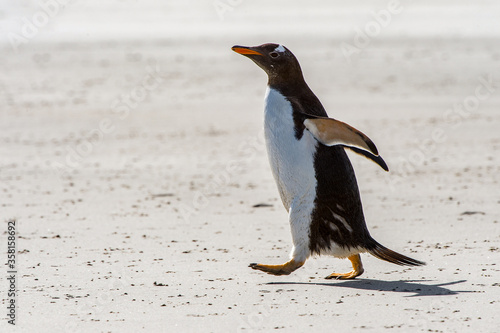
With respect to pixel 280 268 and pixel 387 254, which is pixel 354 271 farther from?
pixel 280 268

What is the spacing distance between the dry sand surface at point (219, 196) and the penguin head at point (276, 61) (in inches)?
51.0

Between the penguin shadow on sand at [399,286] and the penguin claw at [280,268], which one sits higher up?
the penguin claw at [280,268]

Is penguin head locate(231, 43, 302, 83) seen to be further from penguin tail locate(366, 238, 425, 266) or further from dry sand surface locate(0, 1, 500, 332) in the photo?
dry sand surface locate(0, 1, 500, 332)

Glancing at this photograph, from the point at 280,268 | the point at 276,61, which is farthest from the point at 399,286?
the point at 276,61

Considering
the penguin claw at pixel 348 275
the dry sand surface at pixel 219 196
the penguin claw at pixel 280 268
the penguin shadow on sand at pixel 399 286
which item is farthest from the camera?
the penguin claw at pixel 348 275

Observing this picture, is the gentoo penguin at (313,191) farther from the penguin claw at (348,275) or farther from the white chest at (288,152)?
the penguin claw at (348,275)

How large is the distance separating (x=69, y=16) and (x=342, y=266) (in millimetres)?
45250

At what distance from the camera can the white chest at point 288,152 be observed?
522 cm

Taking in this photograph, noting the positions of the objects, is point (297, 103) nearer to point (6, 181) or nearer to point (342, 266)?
point (342, 266)

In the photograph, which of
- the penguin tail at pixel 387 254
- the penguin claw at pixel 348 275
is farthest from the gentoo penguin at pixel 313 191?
the penguin claw at pixel 348 275

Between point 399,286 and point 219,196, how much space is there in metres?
3.59

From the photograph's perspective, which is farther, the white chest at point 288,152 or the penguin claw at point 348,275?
the penguin claw at point 348,275

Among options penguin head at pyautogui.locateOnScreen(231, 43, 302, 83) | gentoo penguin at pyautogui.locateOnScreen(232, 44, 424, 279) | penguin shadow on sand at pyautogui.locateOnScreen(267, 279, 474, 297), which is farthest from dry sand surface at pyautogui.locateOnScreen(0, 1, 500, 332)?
penguin head at pyautogui.locateOnScreen(231, 43, 302, 83)

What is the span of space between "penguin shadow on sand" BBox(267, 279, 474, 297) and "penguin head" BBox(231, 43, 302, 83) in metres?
1.31
